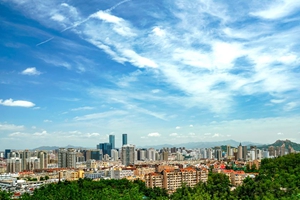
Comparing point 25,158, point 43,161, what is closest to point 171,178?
point 43,161

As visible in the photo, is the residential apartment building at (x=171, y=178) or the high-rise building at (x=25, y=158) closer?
the residential apartment building at (x=171, y=178)

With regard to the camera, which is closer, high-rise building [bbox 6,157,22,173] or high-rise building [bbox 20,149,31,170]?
high-rise building [bbox 6,157,22,173]

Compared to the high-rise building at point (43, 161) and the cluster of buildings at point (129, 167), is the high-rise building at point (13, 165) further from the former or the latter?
the high-rise building at point (43, 161)

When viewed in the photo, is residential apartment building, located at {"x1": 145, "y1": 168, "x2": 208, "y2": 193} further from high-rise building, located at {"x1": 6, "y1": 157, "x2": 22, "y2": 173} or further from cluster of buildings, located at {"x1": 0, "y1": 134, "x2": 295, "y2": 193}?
high-rise building, located at {"x1": 6, "y1": 157, "x2": 22, "y2": 173}

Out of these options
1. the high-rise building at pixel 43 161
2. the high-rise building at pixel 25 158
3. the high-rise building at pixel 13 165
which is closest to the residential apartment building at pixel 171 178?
the high-rise building at pixel 13 165

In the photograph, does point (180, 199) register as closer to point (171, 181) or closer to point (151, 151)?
point (171, 181)

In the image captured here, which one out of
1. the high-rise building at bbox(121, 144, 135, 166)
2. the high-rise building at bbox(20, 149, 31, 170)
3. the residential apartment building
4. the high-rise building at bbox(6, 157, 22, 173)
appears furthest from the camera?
the high-rise building at bbox(121, 144, 135, 166)

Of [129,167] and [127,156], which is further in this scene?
[127,156]

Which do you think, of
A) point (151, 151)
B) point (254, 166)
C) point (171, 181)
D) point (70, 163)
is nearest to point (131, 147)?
point (70, 163)

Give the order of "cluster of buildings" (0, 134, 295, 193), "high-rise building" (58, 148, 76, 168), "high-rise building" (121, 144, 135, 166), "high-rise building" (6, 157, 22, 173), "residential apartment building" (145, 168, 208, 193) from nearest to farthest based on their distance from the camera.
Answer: "residential apartment building" (145, 168, 208, 193)
"cluster of buildings" (0, 134, 295, 193)
"high-rise building" (6, 157, 22, 173)
"high-rise building" (58, 148, 76, 168)
"high-rise building" (121, 144, 135, 166)

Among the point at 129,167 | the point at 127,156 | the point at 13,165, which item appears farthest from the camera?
the point at 127,156

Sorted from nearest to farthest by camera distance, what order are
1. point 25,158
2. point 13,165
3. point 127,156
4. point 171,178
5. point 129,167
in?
point 171,178
point 129,167
point 13,165
point 25,158
point 127,156

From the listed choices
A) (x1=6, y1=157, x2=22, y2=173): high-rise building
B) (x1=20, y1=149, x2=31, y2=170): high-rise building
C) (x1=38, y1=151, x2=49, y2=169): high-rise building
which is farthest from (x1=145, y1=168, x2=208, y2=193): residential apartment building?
(x1=38, y1=151, x2=49, y2=169): high-rise building

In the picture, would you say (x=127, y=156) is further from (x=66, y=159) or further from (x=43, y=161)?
(x=43, y=161)
